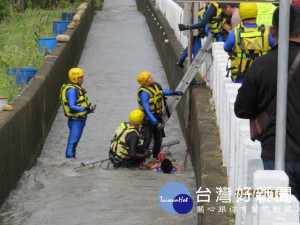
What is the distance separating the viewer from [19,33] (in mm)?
28531

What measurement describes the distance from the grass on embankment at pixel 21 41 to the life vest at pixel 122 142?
271 centimetres

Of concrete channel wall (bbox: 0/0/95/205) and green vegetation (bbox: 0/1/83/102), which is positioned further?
green vegetation (bbox: 0/1/83/102)

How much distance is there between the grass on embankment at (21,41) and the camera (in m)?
17.3

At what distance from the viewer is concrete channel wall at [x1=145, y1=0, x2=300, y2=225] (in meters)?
5.29

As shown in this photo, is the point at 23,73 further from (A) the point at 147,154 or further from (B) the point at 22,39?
(B) the point at 22,39

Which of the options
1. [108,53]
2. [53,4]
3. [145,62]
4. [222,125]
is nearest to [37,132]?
[222,125]

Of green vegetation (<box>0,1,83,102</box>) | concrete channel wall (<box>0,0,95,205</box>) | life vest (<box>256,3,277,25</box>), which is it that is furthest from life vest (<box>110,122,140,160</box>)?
green vegetation (<box>0,1,83,102</box>)

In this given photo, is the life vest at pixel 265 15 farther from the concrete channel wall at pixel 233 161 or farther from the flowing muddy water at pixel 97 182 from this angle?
the flowing muddy water at pixel 97 182

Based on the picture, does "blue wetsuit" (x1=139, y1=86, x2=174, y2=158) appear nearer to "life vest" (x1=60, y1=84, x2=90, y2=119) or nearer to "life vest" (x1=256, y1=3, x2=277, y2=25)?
"life vest" (x1=60, y1=84, x2=90, y2=119)

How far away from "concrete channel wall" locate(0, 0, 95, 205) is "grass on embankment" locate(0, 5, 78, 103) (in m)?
0.49

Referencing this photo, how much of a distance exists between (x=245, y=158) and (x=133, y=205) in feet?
14.3

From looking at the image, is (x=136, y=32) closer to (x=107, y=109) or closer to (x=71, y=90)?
(x=107, y=109)

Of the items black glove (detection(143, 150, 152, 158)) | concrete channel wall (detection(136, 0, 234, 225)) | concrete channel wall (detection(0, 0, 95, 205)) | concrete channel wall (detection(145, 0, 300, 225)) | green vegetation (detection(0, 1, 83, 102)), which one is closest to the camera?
concrete channel wall (detection(145, 0, 300, 225))

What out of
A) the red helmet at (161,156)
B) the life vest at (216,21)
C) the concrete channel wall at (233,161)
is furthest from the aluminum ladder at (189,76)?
the red helmet at (161,156)
